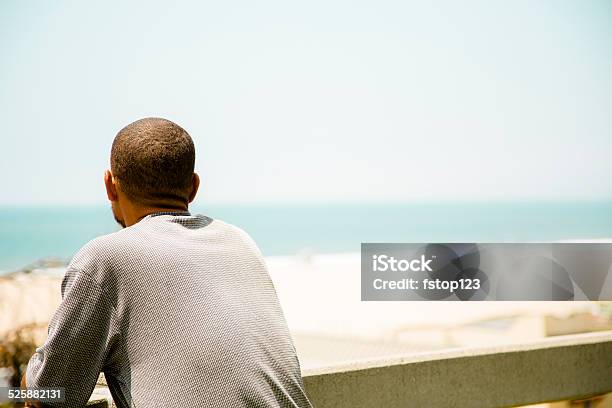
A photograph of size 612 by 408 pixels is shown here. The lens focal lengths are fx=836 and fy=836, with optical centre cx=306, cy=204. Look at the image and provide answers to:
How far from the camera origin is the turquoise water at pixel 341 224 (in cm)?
2817

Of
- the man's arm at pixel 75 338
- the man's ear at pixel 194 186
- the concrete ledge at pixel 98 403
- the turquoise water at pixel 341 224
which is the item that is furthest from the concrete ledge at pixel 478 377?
the turquoise water at pixel 341 224

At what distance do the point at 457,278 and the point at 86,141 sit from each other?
1701 cm

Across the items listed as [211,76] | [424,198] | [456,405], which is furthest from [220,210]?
[456,405]

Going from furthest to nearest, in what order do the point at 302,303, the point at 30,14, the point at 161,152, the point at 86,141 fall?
the point at 86,141 → the point at 302,303 → the point at 30,14 → the point at 161,152

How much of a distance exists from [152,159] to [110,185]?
11 centimetres

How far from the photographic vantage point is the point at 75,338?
1.19 m

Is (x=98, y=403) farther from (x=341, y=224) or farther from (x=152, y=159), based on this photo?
(x=341, y=224)

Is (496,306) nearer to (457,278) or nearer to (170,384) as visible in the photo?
(457,278)

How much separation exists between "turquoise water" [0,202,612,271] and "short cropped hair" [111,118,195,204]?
22857 mm

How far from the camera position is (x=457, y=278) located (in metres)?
3.65

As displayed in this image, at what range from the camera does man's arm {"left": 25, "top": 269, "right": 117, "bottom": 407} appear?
1.19m

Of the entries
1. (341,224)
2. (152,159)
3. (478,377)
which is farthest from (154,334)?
(341,224)

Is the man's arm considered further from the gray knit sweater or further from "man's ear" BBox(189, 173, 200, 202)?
"man's ear" BBox(189, 173, 200, 202)

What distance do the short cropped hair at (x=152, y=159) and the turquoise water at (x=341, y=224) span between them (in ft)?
75.0
